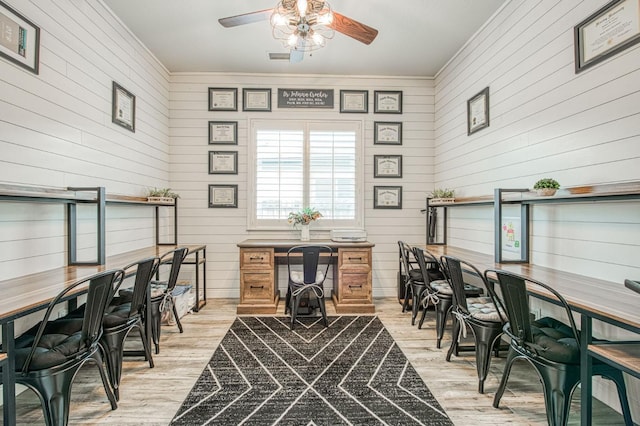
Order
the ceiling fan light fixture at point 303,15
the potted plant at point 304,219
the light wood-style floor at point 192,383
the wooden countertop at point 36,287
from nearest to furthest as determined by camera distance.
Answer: the wooden countertop at point 36,287 < the light wood-style floor at point 192,383 < the ceiling fan light fixture at point 303,15 < the potted plant at point 304,219

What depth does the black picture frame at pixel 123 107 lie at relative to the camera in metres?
3.23

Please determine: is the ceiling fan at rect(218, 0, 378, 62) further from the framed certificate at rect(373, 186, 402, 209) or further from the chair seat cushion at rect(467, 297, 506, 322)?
the chair seat cushion at rect(467, 297, 506, 322)

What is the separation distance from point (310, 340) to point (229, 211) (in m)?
2.25

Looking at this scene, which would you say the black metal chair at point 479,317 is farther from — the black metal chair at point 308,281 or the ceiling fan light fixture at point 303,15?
the ceiling fan light fixture at point 303,15

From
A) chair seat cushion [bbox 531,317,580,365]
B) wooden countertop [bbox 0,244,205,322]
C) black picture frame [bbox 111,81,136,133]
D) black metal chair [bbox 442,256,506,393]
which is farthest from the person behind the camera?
black picture frame [bbox 111,81,136,133]

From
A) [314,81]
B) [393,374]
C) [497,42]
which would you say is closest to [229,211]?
[314,81]

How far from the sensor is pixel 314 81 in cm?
456

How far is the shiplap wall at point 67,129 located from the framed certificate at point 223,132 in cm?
85

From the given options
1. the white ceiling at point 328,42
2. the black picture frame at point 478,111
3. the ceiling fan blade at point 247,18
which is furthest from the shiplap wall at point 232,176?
the ceiling fan blade at point 247,18

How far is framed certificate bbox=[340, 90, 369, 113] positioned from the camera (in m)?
4.58

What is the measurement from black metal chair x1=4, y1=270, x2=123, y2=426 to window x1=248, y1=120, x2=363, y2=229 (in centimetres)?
274

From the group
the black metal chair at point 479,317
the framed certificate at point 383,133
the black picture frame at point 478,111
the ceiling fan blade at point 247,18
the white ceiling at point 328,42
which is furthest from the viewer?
the framed certificate at point 383,133

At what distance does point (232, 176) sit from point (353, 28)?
2642 millimetres

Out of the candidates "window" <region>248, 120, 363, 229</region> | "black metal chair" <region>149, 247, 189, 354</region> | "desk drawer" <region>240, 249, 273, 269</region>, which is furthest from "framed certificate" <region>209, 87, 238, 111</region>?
"black metal chair" <region>149, 247, 189, 354</region>
